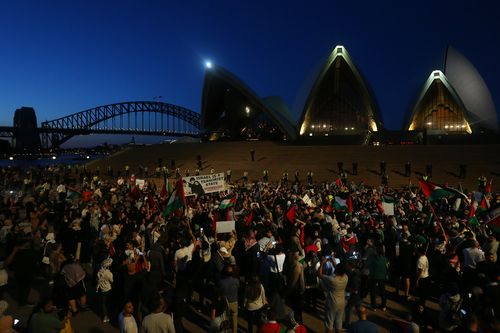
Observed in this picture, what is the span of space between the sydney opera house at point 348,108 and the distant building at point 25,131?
73244mm

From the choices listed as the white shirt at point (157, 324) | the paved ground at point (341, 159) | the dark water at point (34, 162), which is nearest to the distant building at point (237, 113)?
the paved ground at point (341, 159)

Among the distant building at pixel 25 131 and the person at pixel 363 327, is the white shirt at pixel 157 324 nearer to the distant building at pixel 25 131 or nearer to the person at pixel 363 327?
the person at pixel 363 327

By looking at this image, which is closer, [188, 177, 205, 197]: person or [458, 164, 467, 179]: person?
A: [188, 177, 205, 197]: person

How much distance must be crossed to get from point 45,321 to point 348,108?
50.5 m

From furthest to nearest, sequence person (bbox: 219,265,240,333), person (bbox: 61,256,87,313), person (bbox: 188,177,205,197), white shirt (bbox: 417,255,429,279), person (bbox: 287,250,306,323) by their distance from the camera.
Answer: person (bbox: 188,177,205,197)
white shirt (bbox: 417,255,429,279)
person (bbox: 61,256,87,313)
person (bbox: 287,250,306,323)
person (bbox: 219,265,240,333)

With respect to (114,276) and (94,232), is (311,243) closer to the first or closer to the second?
(114,276)

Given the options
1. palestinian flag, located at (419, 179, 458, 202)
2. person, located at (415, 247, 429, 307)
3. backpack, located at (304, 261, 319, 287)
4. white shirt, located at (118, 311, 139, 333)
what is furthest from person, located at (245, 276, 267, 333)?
palestinian flag, located at (419, 179, 458, 202)

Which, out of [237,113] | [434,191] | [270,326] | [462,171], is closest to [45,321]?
[270,326]

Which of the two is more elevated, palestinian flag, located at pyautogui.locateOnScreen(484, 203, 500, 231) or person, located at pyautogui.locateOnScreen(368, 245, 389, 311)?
palestinian flag, located at pyautogui.locateOnScreen(484, 203, 500, 231)

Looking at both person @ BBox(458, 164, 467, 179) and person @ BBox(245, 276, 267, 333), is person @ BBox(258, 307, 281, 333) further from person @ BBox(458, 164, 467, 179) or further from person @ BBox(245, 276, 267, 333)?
person @ BBox(458, 164, 467, 179)

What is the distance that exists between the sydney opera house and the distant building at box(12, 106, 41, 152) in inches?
2884

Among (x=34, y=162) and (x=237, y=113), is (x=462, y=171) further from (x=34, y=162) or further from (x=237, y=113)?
(x=34, y=162)

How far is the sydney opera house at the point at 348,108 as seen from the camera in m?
43.9

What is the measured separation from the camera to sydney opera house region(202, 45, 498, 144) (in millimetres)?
43938
